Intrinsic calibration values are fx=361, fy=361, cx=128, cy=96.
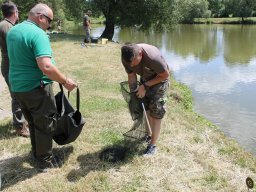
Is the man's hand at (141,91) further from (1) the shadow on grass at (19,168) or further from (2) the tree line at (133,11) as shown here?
(2) the tree line at (133,11)

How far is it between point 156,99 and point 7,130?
8.63ft

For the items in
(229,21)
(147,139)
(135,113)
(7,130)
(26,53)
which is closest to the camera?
(26,53)

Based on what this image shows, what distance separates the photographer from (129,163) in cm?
482

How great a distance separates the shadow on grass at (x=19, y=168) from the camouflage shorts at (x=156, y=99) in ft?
4.30

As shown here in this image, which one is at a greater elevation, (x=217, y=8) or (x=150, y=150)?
(x=217, y=8)

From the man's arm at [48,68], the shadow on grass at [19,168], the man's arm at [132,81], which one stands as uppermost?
Result: the man's arm at [48,68]

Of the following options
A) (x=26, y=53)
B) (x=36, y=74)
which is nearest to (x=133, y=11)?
(x=36, y=74)

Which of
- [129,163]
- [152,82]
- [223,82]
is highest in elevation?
[152,82]

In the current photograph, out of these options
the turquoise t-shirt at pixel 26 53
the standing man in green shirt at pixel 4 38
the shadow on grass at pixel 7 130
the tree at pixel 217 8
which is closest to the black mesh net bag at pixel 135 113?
the turquoise t-shirt at pixel 26 53

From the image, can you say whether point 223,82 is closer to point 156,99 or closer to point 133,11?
point 133,11

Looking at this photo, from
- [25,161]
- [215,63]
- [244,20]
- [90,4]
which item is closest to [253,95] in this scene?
[215,63]

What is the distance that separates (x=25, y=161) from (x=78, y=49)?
11.1 meters

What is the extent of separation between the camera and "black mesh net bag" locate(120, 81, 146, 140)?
4.89 m

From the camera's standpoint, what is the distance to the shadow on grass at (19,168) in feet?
14.6
